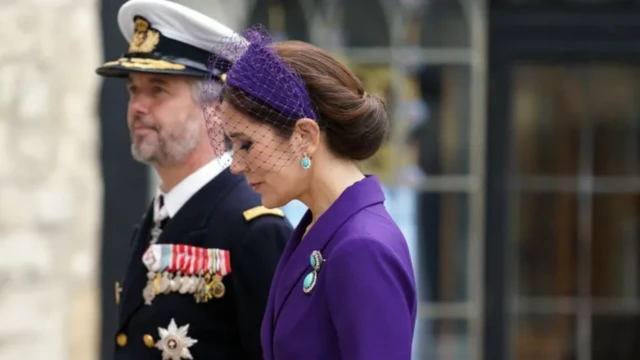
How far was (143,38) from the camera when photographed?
3588 millimetres

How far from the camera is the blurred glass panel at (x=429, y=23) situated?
588 centimetres

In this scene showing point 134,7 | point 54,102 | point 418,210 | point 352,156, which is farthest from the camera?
point 418,210

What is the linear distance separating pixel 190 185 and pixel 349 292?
1.00 m

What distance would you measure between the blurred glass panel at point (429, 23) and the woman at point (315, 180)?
313 cm

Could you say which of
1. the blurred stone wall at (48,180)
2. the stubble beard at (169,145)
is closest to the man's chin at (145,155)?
the stubble beard at (169,145)

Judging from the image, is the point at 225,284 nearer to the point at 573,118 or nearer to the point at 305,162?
the point at 305,162

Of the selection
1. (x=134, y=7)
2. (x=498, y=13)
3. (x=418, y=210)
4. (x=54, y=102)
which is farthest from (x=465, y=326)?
(x=134, y=7)

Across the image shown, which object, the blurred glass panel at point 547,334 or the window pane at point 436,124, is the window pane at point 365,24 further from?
the blurred glass panel at point 547,334

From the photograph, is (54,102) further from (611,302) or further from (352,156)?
(352,156)

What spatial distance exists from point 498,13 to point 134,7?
105 inches

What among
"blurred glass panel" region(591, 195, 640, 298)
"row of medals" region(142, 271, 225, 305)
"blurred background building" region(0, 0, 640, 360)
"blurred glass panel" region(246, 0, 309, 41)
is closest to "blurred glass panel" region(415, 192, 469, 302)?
"blurred background building" region(0, 0, 640, 360)

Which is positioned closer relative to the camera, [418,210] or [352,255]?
[352,255]

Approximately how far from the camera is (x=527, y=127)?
6.09 m

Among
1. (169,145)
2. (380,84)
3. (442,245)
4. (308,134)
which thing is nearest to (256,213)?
(169,145)
